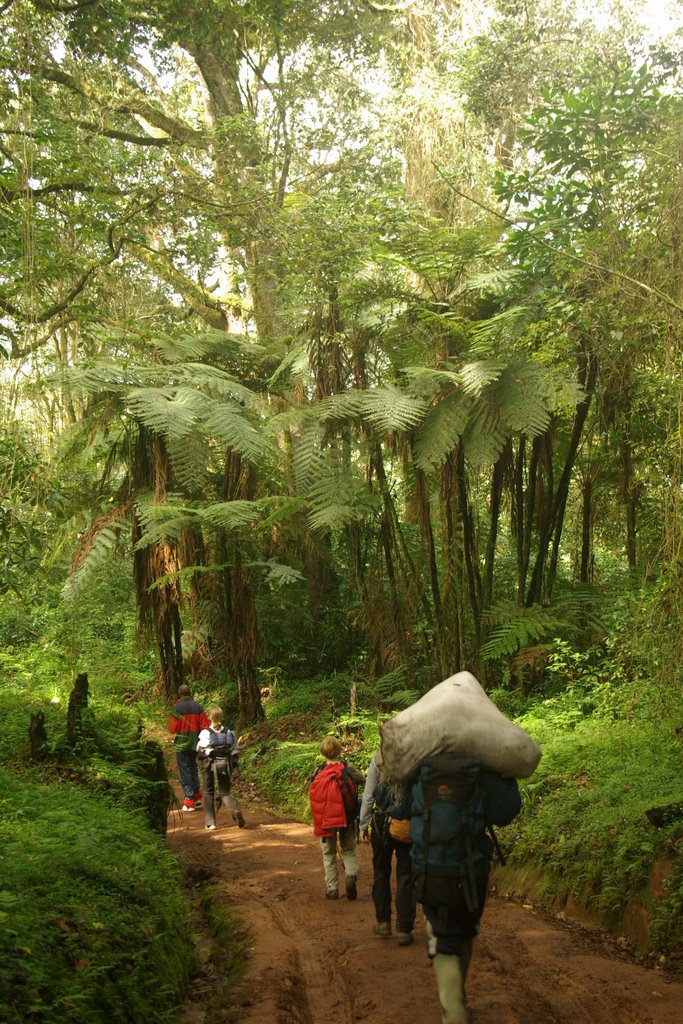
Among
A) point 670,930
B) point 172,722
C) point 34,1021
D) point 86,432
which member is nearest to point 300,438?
point 86,432

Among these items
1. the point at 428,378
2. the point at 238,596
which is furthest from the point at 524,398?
the point at 238,596

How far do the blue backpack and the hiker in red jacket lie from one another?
2726 mm

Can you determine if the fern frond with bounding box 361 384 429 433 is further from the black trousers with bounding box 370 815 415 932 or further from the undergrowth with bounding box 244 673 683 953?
the black trousers with bounding box 370 815 415 932

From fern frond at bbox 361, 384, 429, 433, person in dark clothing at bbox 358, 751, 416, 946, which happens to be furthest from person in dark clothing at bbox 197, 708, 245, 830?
fern frond at bbox 361, 384, 429, 433

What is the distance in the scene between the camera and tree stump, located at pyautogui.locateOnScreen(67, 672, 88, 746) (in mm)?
7812

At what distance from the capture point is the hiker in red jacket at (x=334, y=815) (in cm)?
692

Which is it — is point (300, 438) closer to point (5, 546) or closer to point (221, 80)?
point (5, 546)

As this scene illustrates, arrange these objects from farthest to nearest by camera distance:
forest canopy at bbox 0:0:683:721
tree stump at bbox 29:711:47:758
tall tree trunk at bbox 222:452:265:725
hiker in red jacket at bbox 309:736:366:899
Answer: tall tree trunk at bbox 222:452:265:725 → forest canopy at bbox 0:0:683:721 → tree stump at bbox 29:711:47:758 → hiker in red jacket at bbox 309:736:366:899

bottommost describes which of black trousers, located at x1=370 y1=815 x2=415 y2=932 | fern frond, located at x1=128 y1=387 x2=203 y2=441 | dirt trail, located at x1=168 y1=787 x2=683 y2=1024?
dirt trail, located at x1=168 y1=787 x2=683 y2=1024

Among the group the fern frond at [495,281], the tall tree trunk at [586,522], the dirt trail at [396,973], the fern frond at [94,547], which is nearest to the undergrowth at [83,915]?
the dirt trail at [396,973]

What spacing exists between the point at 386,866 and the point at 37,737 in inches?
130

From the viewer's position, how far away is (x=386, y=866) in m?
6.04

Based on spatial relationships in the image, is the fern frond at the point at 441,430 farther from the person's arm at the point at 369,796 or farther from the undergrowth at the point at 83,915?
the undergrowth at the point at 83,915

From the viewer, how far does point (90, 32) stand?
12133mm
